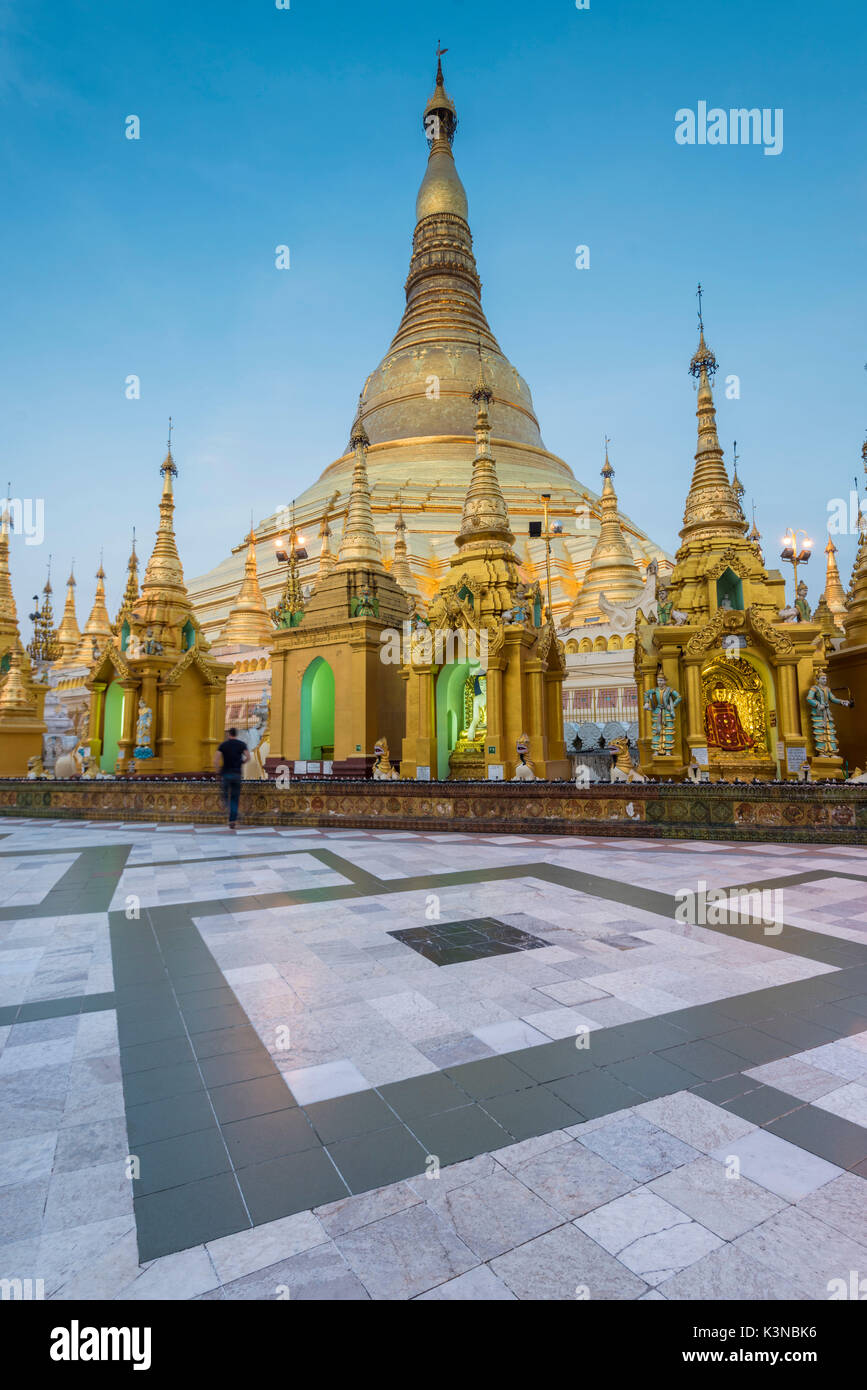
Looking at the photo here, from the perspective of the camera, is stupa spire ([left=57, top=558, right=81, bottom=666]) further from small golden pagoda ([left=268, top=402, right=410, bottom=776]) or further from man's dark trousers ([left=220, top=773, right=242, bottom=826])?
man's dark trousers ([left=220, top=773, right=242, bottom=826])

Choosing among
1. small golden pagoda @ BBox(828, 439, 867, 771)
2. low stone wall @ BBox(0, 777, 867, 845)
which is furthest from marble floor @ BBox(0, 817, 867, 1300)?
small golden pagoda @ BBox(828, 439, 867, 771)

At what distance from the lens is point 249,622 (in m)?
28.8

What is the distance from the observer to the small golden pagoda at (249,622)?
28.5m

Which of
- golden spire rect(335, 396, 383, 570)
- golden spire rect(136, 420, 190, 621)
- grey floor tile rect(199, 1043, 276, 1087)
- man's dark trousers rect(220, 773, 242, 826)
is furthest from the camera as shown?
golden spire rect(136, 420, 190, 621)

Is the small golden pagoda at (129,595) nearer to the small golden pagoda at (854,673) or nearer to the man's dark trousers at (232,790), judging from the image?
the man's dark trousers at (232,790)

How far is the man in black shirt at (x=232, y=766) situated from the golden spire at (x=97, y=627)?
86.3 ft

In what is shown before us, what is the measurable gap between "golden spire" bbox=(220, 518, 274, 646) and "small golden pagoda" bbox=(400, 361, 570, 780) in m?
14.5

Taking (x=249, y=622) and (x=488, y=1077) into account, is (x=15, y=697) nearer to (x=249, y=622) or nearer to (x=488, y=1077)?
(x=249, y=622)

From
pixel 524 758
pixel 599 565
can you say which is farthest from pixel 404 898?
pixel 599 565

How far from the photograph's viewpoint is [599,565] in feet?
86.0

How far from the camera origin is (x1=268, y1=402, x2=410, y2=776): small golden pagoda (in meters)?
16.5

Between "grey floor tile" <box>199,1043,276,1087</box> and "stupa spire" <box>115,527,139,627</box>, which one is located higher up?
"stupa spire" <box>115,527,139,627</box>
